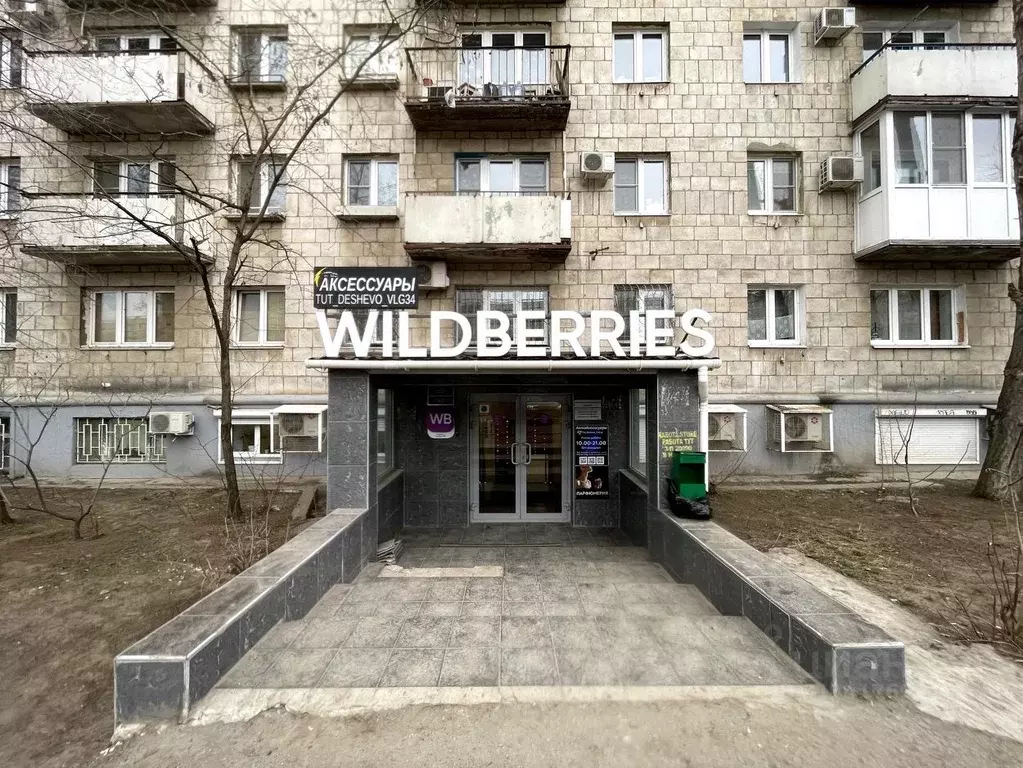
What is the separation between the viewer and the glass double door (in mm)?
7484

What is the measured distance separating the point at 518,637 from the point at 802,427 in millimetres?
8324

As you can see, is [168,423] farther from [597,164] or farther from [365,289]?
[597,164]

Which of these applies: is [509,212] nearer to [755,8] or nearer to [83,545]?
[755,8]

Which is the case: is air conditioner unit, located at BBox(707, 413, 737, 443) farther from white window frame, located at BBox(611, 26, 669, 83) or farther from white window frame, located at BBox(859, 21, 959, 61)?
white window frame, located at BBox(859, 21, 959, 61)

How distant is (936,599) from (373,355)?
5.82 m

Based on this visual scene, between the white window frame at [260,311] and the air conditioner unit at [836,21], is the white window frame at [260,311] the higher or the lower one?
the lower one

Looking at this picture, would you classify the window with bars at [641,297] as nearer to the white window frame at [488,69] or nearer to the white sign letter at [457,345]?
the white window frame at [488,69]

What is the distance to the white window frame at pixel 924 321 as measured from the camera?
9.84 meters

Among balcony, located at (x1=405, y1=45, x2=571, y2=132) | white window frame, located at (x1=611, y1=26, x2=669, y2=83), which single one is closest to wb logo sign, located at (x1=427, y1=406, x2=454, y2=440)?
balcony, located at (x1=405, y1=45, x2=571, y2=132)

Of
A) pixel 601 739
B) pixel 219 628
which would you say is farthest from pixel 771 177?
pixel 219 628

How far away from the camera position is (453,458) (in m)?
7.45

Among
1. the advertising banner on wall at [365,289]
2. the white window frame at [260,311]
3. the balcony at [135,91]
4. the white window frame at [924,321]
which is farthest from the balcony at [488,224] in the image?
the white window frame at [924,321]

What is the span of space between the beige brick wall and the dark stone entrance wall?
316cm

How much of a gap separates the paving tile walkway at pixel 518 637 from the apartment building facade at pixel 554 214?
18.7 ft
